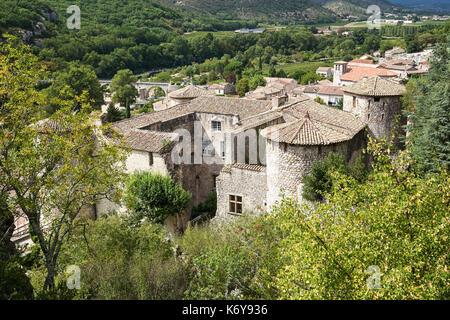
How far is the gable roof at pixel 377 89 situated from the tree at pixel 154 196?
14.4 meters

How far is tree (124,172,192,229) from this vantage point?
24.7 meters

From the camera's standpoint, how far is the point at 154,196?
24.7m

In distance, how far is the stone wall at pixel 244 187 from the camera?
24.0m

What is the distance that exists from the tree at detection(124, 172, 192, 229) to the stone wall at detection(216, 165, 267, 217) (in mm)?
2548

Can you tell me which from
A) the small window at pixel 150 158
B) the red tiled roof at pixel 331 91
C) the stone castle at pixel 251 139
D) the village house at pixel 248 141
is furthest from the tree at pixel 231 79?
the small window at pixel 150 158

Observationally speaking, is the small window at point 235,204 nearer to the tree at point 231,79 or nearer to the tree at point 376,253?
the tree at point 376,253

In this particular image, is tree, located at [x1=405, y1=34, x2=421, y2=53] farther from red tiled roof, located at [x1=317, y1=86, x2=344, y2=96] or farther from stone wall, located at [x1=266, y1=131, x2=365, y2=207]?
stone wall, located at [x1=266, y1=131, x2=365, y2=207]

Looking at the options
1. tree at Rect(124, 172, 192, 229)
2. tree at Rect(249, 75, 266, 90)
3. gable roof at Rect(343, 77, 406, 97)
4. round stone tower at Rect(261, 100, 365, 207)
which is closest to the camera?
round stone tower at Rect(261, 100, 365, 207)

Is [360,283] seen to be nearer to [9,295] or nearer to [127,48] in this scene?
[9,295]

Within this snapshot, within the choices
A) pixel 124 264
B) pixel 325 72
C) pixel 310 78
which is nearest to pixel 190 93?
pixel 124 264

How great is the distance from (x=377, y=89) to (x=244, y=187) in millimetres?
12125

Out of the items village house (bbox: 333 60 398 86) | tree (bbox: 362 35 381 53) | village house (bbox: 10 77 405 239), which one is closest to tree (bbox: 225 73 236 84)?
village house (bbox: 333 60 398 86)
